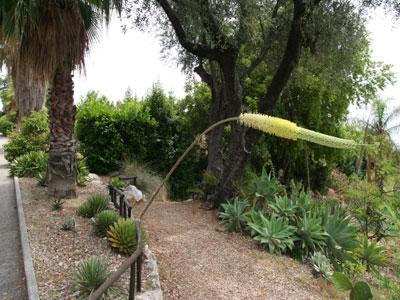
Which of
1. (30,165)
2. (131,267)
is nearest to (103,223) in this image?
(131,267)

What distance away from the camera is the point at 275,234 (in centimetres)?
718

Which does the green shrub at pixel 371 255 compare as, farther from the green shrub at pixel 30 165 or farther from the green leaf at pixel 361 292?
the green shrub at pixel 30 165

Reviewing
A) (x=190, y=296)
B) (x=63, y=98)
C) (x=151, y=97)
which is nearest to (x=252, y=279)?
(x=190, y=296)

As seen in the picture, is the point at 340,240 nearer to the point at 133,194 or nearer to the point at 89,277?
the point at 89,277

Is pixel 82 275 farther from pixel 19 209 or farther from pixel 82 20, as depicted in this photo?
pixel 82 20

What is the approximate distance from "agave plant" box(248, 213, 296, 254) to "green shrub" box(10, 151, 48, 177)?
6.84 m

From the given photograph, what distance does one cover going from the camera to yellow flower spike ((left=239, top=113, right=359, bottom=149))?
2188mm

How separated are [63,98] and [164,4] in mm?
3008

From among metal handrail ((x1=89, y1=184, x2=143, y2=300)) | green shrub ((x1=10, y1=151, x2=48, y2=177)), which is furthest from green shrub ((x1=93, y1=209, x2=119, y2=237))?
green shrub ((x1=10, y1=151, x2=48, y2=177))

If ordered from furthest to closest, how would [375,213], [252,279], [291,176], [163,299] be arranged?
[291,176] < [375,213] < [252,279] < [163,299]

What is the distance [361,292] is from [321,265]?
2.06 m

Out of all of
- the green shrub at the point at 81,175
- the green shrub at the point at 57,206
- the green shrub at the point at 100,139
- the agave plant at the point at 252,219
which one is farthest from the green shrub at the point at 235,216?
the green shrub at the point at 100,139

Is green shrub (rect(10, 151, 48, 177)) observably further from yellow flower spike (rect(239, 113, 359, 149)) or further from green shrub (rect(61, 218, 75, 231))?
yellow flower spike (rect(239, 113, 359, 149))

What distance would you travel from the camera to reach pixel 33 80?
8711mm
